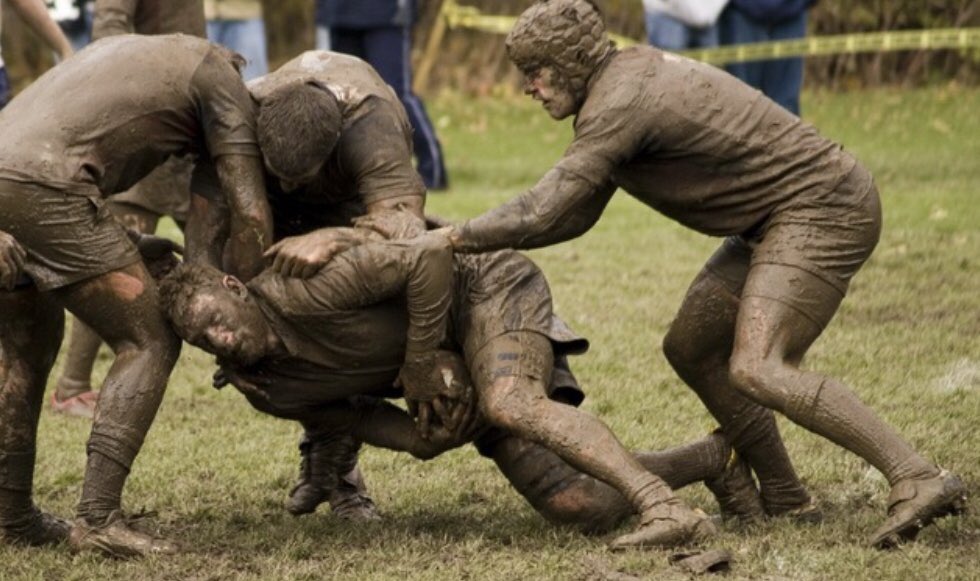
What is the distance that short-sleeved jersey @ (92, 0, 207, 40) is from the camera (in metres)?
9.53

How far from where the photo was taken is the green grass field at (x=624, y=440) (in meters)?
6.41

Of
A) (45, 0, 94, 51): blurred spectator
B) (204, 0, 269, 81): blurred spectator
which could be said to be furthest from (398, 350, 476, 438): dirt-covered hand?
(204, 0, 269, 81): blurred spectator

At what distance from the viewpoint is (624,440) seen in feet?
27.2

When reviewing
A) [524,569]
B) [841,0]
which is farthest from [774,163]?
[841,0]

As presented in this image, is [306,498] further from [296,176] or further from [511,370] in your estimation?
[296,176]

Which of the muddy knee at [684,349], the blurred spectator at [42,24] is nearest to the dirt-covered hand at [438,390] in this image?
the muddy knee at [684,349]

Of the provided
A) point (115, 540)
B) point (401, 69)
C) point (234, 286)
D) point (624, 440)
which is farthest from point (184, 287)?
point (401, 69)

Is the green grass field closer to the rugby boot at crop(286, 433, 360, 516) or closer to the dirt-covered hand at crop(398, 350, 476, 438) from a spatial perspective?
the rugby boot at crop(286, 433, 360, 516)

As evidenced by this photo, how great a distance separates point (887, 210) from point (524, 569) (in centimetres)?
756

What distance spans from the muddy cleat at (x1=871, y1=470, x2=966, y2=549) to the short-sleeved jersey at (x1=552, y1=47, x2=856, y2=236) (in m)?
1.03

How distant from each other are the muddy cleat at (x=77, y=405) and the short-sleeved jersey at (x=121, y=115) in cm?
265

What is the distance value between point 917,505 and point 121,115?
289 cm

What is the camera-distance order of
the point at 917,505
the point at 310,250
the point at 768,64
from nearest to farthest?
1. the point at 917,505
2. the point at 310,250
3. the point at 768,64

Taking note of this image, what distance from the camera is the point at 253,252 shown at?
6738 millimetres
